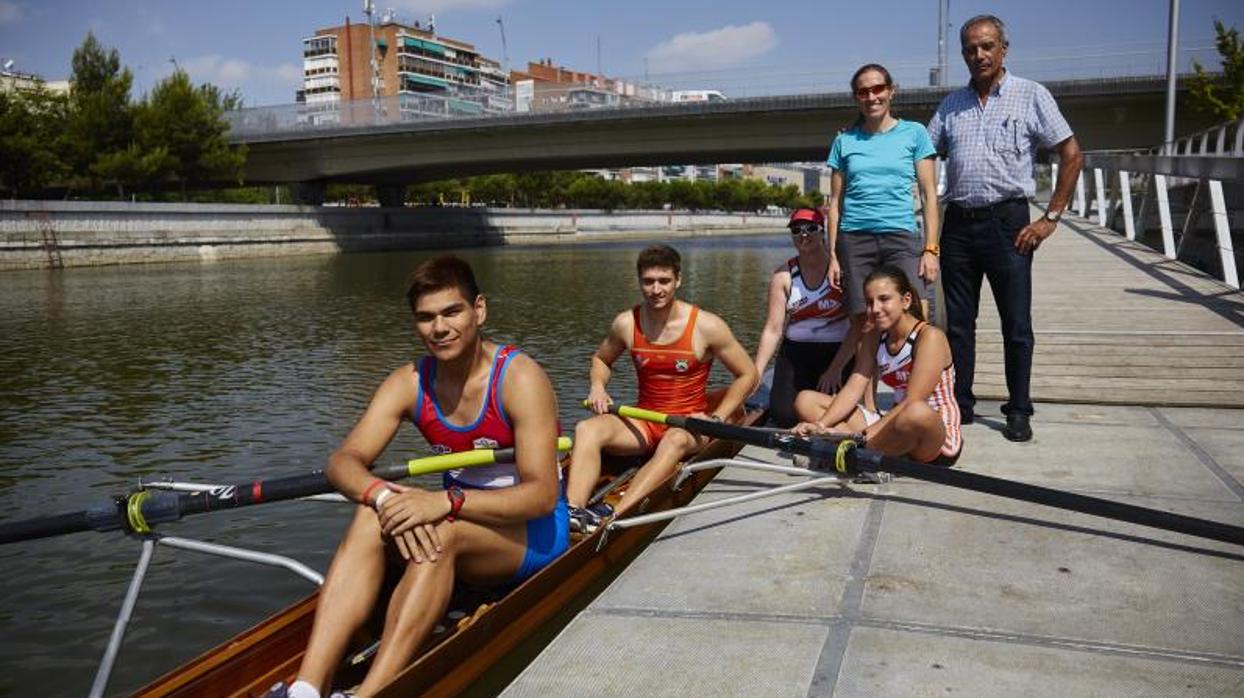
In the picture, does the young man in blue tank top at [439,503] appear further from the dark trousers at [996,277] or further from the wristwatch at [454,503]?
the dark trousers at [996,277]

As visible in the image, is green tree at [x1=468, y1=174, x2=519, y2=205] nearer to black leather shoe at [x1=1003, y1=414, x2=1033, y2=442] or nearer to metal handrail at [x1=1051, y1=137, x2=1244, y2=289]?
metal handrail at [x1=1051, y1=137, x2=1244, y2=289]

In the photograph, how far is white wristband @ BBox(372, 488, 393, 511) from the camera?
3.51 m

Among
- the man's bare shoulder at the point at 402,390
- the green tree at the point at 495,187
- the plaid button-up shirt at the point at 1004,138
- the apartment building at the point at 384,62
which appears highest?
the apartment building at the point at 384,62

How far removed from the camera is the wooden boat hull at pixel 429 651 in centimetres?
331

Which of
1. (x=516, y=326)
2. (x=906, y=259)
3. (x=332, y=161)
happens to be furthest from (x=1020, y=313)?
(x=332, y=161)

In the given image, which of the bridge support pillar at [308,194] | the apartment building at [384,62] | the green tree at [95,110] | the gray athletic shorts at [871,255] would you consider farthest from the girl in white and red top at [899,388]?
the apartment building at [384,62]

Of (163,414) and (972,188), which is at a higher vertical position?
(972,188)

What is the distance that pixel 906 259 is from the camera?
6.29 meters

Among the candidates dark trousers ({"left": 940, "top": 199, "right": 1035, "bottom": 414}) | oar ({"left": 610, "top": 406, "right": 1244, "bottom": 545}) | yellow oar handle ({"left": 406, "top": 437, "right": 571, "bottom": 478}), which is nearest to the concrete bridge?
dark trousers ({"left": 940, "top": 199, "right": 1035, "bottom": 414})

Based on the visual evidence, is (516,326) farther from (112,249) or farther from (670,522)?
(112,249)

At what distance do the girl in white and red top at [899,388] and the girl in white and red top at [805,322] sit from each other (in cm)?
84

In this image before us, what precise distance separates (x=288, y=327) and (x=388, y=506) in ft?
52.4

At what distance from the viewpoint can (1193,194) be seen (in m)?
16.5

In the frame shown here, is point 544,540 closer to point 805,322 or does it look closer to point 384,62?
point 805,322
